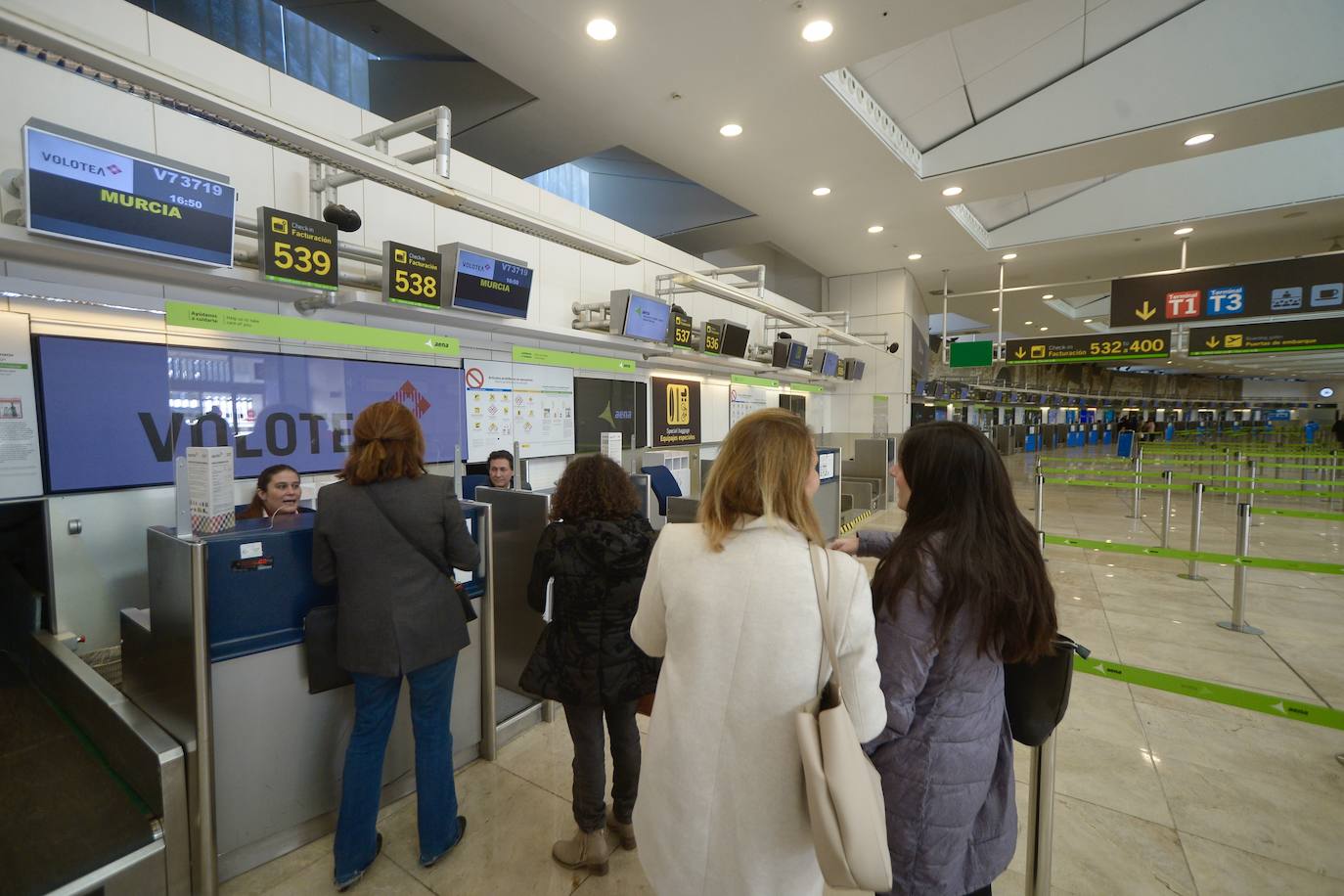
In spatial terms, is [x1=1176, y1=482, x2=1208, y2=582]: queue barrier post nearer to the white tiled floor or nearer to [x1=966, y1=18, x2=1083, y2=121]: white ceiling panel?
the white tiled floor

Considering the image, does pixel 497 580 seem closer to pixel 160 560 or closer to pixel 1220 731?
pixel 160 560

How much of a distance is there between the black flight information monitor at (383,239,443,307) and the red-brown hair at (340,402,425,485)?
1950 mm

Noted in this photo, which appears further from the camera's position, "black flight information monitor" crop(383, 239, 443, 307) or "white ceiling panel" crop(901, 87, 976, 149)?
"white ceiling panel" crop(901, 87, 976, 149)

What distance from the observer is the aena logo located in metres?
7.61

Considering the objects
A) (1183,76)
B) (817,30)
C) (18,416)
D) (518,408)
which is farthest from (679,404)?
(18,416)

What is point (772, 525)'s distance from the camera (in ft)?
3.93

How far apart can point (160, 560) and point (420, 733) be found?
3.87 ft

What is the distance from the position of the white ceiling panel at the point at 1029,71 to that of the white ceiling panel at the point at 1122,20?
0.10 m

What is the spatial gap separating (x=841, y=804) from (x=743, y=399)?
832 cm

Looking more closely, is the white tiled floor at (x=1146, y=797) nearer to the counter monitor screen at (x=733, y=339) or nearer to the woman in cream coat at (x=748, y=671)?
the woman in cream coat at (x=748, y=671)

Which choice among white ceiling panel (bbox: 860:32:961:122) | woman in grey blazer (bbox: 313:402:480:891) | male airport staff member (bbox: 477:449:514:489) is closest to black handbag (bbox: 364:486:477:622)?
woman in grey blazer (bbox: 313:402:480:891)

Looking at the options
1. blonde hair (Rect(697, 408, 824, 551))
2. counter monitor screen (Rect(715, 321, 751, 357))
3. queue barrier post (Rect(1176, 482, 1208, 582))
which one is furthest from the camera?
counter monitor screen (Rect(715, 321, 751, 357))

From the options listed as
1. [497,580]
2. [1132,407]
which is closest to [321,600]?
[497,580]

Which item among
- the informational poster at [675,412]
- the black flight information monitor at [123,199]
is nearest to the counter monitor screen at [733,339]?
the informational poster at [675,412]
